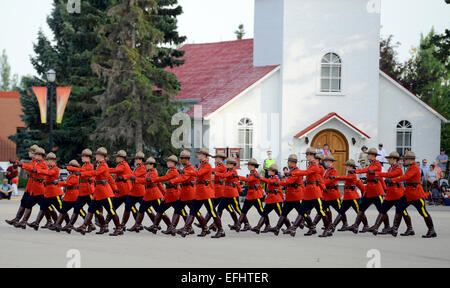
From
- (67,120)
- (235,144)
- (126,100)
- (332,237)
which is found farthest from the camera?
(67,120)

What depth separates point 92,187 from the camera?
17.9 meters

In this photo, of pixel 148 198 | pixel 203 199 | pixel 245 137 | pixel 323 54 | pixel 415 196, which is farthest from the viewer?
pixel 323 54

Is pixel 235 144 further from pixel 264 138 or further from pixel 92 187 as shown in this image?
pixel 92 187

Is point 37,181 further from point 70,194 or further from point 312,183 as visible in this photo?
point 312,183

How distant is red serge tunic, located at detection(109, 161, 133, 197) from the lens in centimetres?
1801

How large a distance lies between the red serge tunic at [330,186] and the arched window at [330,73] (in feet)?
60.2

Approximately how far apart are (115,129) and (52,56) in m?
9.06

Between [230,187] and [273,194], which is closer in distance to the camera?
[230,187]

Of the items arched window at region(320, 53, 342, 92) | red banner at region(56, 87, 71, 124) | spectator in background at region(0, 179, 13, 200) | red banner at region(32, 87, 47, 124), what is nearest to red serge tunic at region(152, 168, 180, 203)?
red banner at region(32, 87, 47, 124)

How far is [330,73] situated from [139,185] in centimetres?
2016

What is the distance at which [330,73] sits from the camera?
3669 cm

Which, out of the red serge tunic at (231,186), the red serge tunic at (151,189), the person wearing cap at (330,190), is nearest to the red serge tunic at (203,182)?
the red serge tunic at (231,186)

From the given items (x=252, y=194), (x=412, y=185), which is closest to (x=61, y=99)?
(x=252, y=194)

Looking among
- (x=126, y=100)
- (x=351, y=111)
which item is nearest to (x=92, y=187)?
(x=126, y=100)
